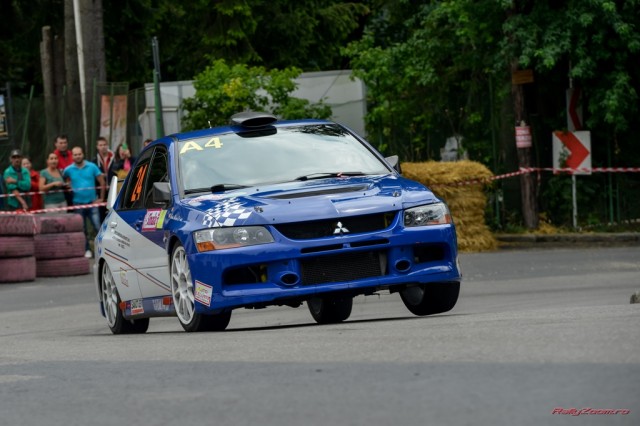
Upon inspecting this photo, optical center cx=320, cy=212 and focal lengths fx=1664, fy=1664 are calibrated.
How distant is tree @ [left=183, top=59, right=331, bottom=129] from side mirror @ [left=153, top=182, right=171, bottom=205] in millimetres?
19888

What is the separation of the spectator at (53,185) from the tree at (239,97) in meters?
5.93

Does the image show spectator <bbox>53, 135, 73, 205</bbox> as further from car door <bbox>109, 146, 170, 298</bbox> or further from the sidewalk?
car door <bbox>109, 146, 170, 298</bbox>

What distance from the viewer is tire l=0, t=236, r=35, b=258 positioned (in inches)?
885

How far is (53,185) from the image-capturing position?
26.4 m

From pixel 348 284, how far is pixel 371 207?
1.79 feet

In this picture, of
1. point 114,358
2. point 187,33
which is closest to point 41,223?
point 114,358

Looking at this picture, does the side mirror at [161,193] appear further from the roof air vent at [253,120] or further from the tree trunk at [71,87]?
the tree trunk at [71,87]

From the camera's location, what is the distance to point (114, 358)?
9.66 m

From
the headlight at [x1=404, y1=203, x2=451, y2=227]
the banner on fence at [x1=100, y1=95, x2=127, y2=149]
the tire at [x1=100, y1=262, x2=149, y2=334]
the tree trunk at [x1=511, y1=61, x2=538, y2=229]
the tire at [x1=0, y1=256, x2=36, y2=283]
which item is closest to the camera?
the headlight at [x1=404, y1=203, x2=451, y2=227]

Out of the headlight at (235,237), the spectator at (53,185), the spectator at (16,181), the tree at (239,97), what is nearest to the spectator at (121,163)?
the spectator at (53,185)

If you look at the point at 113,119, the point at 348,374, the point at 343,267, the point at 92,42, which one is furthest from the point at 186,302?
the point at 92,42

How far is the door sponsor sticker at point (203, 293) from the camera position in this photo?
11.3 m

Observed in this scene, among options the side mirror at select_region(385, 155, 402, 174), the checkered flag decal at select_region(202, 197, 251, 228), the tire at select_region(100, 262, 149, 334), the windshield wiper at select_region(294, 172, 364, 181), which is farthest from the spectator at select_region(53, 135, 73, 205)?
the checkered flag decal at select_region(202, 197, 251, 228)

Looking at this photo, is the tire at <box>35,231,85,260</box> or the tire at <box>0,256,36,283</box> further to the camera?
the tire at <box>35,231,85,260</box>
